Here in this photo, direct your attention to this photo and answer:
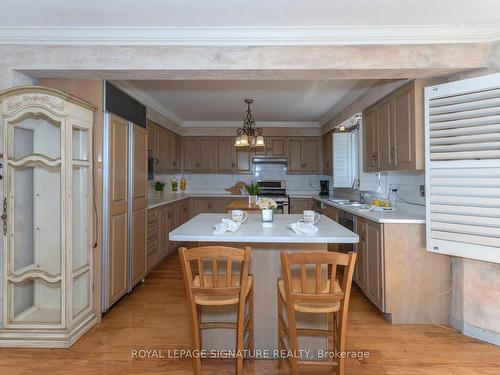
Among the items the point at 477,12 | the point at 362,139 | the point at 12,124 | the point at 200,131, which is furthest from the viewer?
the point at 200,131

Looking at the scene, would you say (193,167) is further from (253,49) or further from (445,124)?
(445,124)

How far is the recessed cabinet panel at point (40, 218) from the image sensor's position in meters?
2.57

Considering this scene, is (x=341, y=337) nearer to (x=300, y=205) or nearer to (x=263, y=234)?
(x=263, y=234)

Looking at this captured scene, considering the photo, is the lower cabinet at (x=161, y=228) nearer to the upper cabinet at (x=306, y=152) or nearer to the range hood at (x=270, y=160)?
the range hood at (x=270, y=160)

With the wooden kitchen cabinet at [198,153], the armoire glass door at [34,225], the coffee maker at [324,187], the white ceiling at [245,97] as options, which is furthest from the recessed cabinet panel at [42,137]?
the coffee maker at [324,187]

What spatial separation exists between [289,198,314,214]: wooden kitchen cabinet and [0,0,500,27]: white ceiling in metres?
4.11

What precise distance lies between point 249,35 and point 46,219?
2.28 metres

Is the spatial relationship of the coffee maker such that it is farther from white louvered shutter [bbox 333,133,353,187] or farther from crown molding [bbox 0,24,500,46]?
crown molding [bbox 0,24,500,46]

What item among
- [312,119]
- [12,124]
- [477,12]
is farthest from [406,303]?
[312,119]

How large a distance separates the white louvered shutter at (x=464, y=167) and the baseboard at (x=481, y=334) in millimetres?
610

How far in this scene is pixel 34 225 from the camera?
2.63 m

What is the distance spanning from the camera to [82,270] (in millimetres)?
2592

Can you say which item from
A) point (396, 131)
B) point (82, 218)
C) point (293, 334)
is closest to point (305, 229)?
point (293, 334)

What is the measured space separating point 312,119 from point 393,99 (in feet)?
9.47
